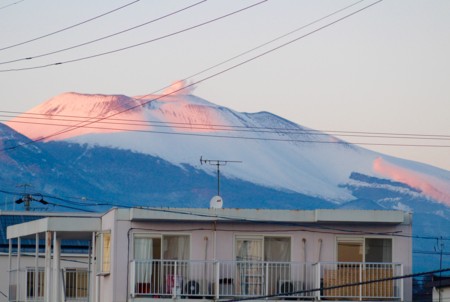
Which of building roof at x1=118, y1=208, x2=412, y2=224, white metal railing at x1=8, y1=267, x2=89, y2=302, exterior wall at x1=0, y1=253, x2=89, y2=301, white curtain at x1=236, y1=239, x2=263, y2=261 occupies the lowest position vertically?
white metal railing at x1=8, y1=267, x2=89, y2=302

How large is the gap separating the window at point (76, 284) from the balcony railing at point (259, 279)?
11102 millimetres

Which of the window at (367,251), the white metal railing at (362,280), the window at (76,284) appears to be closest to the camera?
the white metal railing at (362,280)

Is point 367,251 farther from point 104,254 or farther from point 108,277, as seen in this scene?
point 104,254

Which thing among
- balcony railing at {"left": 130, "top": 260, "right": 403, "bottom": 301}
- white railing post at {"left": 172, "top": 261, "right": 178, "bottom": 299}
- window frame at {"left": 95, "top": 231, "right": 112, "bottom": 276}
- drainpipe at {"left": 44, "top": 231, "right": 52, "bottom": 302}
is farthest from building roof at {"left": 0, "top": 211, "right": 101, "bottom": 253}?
white railing post at {"left": 172, "top": 261, "right": 178, "bottom": 299}

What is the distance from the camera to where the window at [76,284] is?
58875 millimetres

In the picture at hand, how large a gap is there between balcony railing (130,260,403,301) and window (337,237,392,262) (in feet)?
2.50

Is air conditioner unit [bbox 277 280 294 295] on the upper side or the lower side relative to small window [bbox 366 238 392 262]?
lower

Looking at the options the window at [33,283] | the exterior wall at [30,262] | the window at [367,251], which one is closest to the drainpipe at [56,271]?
the window at [33,283]

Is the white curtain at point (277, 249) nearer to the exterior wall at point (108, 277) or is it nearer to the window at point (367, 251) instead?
the window at point (367, 251)

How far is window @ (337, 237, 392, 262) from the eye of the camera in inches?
1892

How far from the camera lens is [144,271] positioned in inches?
1855

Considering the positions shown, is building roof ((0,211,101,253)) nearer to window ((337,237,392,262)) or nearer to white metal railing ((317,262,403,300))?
window ((337,237,392,262))

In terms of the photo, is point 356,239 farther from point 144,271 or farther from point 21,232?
point 21,232

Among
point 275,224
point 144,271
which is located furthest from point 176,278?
point 275,224
